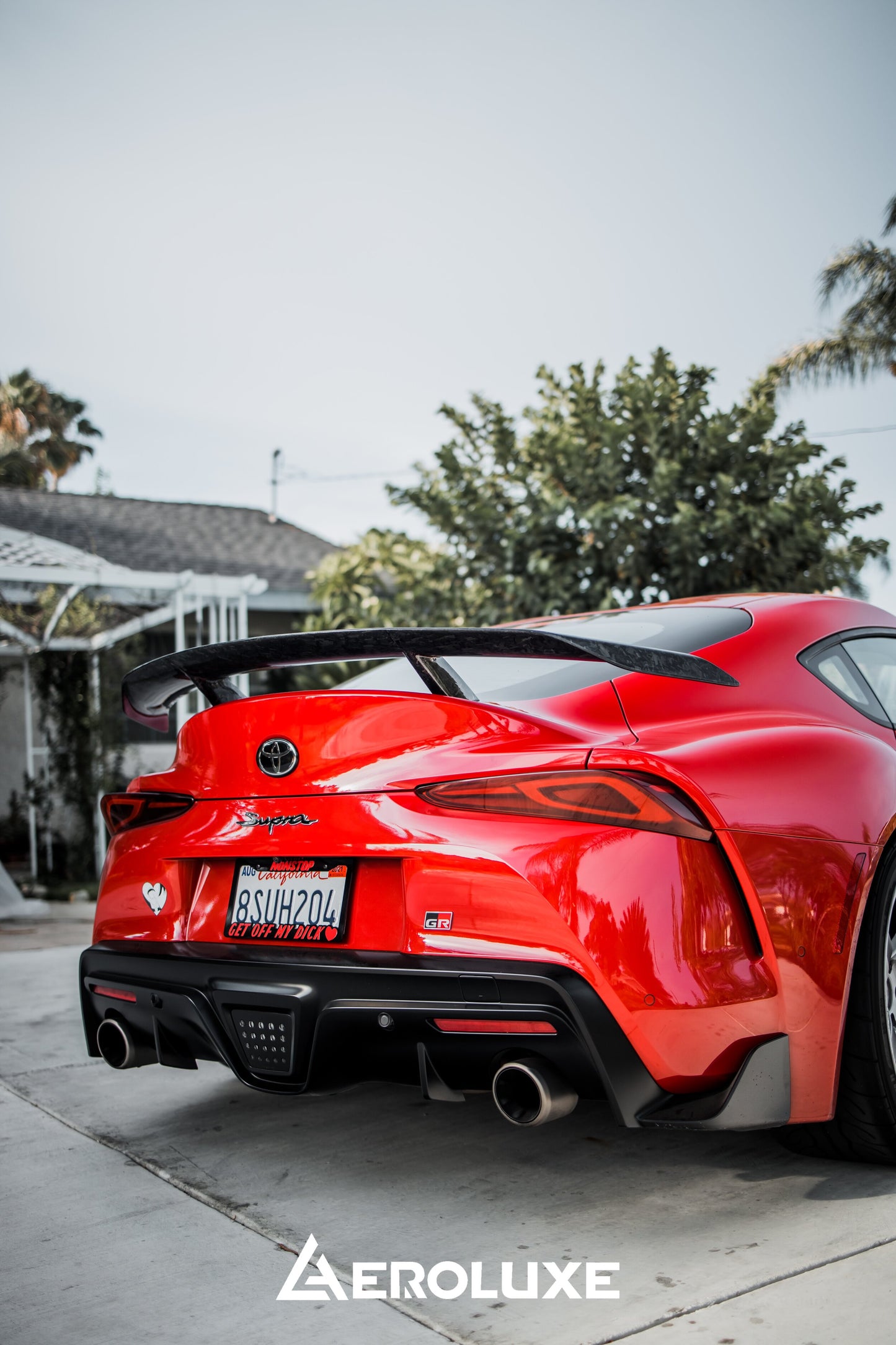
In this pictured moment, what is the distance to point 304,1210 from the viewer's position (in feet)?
8.62

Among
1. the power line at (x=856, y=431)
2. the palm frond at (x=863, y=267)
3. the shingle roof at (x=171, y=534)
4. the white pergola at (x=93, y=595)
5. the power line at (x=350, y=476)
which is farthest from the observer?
the power line at (x=350, y=476)

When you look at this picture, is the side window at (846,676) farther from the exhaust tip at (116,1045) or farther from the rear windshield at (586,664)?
the exhaust tip at (116,1045)

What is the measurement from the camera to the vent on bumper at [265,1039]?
253 cm

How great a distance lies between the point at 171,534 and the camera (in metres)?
16.8

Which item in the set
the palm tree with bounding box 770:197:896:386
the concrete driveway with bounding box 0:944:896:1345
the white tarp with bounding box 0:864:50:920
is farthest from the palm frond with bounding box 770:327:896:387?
the concrete driveway with bounding box 0:944:896:1345

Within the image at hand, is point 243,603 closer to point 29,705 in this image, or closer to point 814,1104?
point 29,705

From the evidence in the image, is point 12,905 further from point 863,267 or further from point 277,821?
point 863,267

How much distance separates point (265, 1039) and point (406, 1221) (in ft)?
1.69

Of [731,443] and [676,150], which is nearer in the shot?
[731,443]

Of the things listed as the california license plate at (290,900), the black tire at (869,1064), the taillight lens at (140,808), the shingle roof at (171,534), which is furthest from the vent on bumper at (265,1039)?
the shingle roof at (171,534)

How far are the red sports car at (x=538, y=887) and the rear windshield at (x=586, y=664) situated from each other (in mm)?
17

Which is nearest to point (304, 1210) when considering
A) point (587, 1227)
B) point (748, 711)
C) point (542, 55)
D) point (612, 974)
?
point (587, 1227)

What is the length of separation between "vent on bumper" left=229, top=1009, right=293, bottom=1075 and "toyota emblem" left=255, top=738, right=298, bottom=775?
540 millimetres

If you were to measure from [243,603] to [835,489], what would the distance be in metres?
5.42
